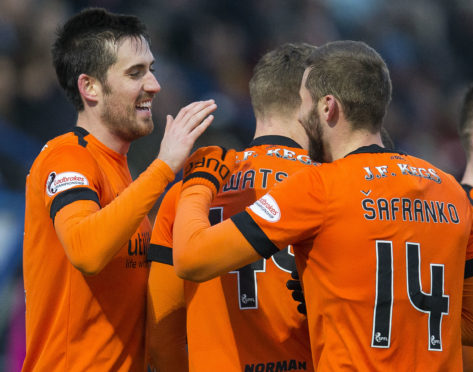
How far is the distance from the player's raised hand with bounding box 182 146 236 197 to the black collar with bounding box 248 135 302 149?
0.30m

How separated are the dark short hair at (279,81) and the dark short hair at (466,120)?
1899mm

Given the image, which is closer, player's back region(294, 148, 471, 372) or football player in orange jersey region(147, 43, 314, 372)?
player's back region(294, 148, 471, 372)

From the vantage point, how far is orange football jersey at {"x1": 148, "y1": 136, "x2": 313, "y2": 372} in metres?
3.08

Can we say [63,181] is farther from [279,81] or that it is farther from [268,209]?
[279,81]

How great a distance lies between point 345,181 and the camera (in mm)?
2537

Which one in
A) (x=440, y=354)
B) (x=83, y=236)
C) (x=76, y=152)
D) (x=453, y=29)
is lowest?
(x=440, y=354)

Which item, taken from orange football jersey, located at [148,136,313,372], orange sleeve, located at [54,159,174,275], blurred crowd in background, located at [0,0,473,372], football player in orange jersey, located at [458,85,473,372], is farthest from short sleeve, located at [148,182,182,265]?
blurred crowd in background, located at [0,0,473,372]

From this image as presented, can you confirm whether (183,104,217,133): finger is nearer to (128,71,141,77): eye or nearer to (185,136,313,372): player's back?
(185,136,313,372): player's back

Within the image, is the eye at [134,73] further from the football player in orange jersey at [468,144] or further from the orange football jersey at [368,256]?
the football player in orange jersey at [468,144]

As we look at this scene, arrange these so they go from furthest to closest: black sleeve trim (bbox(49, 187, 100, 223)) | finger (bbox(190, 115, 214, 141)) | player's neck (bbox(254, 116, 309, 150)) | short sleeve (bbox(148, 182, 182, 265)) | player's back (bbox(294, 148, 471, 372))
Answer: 1. player's neck (bbox(254, 116, 309, 150))
2. short sleeve (bbox(148, 182, 182, 265))
3. finger (bbox(190, 115, 214, 141))
4. black sleeve trim (bbox(49, 187, 100, 223))
5. player's back (bbox(294, 148, 471, 372))

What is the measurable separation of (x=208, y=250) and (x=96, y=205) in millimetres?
598

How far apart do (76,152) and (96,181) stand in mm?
162

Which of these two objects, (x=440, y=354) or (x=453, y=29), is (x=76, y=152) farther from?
(x=453, y=29)

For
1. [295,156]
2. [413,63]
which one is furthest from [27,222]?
[413,63]
